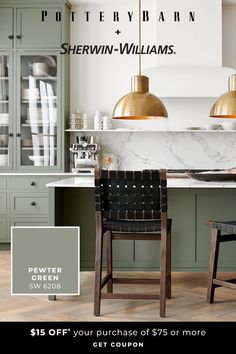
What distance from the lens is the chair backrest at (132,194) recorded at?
2900 mm

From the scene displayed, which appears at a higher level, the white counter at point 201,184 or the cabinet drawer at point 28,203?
the white counter at point 201,184

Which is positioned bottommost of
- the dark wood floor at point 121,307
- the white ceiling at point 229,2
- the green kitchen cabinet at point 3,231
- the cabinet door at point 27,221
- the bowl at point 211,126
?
the dark wood floor at point 121,307

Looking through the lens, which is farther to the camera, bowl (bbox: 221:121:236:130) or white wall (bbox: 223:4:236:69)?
white wall (bbox: 223:4:236:69)

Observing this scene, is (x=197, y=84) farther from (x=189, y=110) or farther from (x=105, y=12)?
(x=105, y=12)

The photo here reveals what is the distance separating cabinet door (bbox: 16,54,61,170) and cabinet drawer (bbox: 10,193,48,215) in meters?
0.30

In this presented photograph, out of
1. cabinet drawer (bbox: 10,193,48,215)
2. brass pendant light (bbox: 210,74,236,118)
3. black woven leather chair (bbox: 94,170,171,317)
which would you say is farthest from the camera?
cabinet drawer (bbox: 10,193,48,215)

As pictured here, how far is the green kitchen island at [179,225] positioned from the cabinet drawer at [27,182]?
5.08 feet


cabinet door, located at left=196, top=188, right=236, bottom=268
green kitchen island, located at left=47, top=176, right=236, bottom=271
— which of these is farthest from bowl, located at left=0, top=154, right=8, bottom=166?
cabinet door, located at left=196, top=188, right=236, bottom=268

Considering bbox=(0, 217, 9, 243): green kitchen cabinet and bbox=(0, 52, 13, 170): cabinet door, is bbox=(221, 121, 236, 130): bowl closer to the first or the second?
bbox=(0, 52, 13, 170): cabinet door

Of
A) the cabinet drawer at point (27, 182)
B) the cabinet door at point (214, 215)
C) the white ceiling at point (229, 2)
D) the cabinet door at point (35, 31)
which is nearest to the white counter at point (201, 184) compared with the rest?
the cabinet door at point (214, 215)

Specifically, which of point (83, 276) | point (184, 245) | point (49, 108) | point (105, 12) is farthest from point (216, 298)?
point (105, 12)

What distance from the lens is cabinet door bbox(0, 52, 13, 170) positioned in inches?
215

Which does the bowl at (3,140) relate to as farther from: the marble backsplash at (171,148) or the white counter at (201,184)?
the white counter at (201,184)

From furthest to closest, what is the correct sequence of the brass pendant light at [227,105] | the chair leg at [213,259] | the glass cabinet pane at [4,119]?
the glass cabinet pane at [4,119] → the brass pendant light at [227,105] → the chair leg at [213,259]
